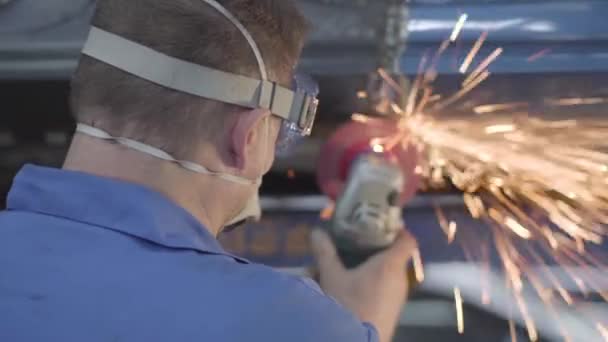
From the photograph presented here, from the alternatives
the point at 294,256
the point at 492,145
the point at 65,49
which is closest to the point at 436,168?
the point at 492,145

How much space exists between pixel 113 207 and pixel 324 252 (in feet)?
2.88

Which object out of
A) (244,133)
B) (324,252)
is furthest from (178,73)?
(324,252)

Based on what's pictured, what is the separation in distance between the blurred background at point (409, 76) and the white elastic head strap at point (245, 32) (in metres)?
0.77

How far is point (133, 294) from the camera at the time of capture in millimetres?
831

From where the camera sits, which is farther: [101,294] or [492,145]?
[492,145]

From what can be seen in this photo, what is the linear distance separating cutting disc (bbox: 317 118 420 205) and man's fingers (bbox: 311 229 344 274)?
11 cm

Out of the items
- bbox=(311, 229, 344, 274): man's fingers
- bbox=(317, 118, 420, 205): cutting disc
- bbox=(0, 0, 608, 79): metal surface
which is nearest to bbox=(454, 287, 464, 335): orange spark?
bbox=(317, 118, 420, 205): cutting disc

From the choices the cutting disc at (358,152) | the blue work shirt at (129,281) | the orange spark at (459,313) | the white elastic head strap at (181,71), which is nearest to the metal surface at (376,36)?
the cutting disc at (358,152)

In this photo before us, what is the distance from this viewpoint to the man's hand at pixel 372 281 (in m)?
1.49

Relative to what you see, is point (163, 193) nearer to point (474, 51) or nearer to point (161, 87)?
point (161, 87)

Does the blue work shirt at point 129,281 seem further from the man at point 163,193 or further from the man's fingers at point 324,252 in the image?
the man's fingers at point 324,252

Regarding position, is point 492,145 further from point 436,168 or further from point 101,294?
point 101,294

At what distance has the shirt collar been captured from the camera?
90 centimetres

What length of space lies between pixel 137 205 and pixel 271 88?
9.3 inches
